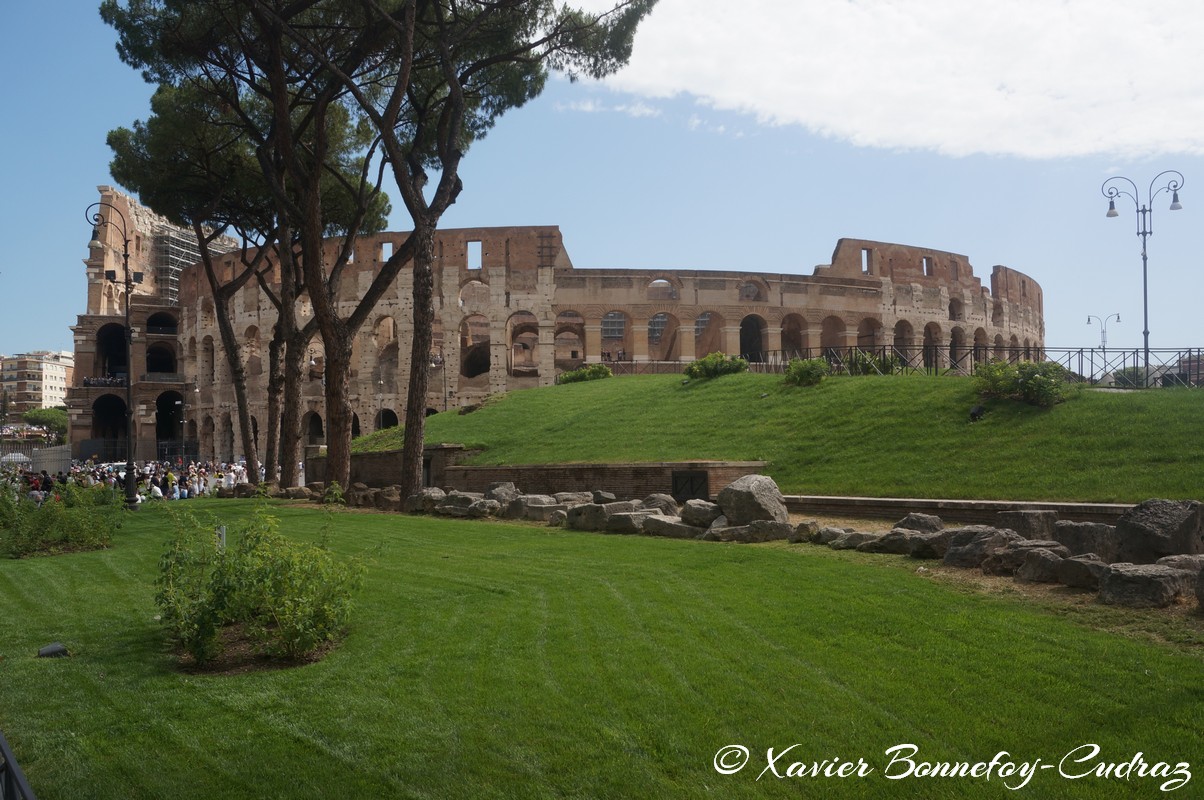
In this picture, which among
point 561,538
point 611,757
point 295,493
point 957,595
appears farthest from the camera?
point 295,493

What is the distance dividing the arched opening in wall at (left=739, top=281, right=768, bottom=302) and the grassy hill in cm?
1411

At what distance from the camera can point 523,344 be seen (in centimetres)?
4322

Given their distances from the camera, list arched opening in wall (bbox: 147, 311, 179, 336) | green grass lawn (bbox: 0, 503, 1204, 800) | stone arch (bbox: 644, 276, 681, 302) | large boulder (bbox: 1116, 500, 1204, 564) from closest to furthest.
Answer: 1. green grass lawn (bbox: 0, 503, 1204, 800)
2. large boulder (bbox: 1116, 500, 1204, 564)
3. stone arch (bbox: 644, 276, 681, 302)
4. arched opening in wall (bbox: 147, 311, 179, 336)

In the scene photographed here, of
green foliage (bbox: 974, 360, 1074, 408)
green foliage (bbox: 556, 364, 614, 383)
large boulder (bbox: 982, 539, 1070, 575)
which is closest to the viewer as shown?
large boulder (bbox: 982, 539, 1070, 575)

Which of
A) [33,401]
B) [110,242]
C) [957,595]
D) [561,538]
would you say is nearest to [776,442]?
[561,538]

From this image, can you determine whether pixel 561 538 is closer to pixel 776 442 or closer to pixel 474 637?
pixel 474 637

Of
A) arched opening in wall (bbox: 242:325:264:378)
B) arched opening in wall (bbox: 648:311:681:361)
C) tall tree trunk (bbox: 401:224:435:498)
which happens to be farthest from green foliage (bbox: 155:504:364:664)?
arched opening in wall (bbox: 242:325:264:378)

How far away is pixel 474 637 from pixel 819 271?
3253 cm

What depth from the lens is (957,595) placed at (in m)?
5.98

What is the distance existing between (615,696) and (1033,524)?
17.2 feet

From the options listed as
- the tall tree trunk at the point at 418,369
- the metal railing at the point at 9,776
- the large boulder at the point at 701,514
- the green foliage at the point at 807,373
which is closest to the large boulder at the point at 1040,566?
the large boulder at the point at 701,514

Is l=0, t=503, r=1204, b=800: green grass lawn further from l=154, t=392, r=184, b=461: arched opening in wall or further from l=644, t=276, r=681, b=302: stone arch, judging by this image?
l=154, t=392, r=184, b=461: arched opening in wall

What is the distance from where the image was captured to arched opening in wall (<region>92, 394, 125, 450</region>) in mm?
45281

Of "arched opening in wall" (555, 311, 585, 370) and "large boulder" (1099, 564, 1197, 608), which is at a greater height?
"arched opening in wall" (555, 311, 585, 370)
